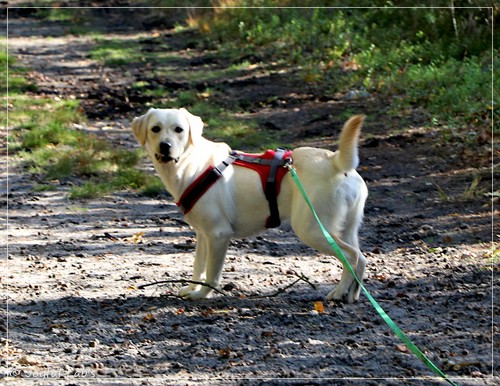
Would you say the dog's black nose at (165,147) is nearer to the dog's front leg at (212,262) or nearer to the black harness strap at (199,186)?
the black harness strap at (199,186)

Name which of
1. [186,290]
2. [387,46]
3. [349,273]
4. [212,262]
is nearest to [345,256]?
[349,273]

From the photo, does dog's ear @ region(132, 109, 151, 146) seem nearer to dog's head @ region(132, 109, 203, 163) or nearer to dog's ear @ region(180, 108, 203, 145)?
dog's head @ region(132, 109, 203, 163)

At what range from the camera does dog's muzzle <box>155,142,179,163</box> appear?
570 centimetres

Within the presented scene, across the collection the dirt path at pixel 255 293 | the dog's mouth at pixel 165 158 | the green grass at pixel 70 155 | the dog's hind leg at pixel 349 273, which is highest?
the dog's mouth at pixel 165 158

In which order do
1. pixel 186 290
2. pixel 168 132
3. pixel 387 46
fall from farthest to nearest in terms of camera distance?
pixel 387 46 → pixel 186 290 → pixel 168 132

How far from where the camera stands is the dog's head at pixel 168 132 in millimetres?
5727

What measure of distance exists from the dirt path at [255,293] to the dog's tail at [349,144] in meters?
0.88

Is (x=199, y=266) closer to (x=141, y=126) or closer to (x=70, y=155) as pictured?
(x=141, y=126)

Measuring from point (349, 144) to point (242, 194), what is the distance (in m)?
0.81

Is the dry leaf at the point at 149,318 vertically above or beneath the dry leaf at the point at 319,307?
beneath

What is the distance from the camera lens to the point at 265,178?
588 cm

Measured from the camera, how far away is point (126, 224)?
830 cm

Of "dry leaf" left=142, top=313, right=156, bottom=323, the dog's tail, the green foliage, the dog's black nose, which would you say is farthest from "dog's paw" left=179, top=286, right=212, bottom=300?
the green foliage

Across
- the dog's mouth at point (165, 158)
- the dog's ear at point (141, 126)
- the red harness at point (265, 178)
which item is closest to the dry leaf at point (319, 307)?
the red harness at point (265, 178)
